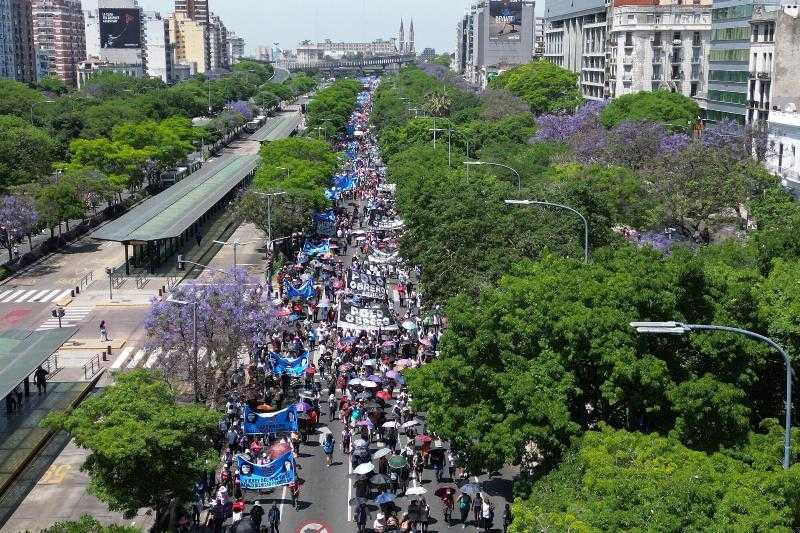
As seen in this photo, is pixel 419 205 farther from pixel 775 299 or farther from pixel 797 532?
pixel 797 532

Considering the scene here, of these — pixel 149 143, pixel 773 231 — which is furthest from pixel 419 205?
pixel 149 143

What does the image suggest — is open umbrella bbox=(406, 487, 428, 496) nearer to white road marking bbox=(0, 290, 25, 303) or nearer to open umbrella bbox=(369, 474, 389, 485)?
open umbrella bbox=(369, 474, 389, 485)

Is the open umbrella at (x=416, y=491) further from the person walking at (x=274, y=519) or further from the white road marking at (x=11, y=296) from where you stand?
the white road marking at (x=11, y=296)

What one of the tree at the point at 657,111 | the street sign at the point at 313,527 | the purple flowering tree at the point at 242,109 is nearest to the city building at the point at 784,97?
the tree at the point at 657,111

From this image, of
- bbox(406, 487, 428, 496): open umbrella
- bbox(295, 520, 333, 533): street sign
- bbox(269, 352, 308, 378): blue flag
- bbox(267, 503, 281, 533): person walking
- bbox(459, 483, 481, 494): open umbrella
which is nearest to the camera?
bbox(267, 503, 281, 533): person walking

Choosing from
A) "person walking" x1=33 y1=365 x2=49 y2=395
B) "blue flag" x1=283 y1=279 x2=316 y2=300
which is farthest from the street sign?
"blue flag" x1=283 y1=279 x2=316 y2=300

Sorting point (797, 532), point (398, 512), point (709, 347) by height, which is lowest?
point (398, 512)
